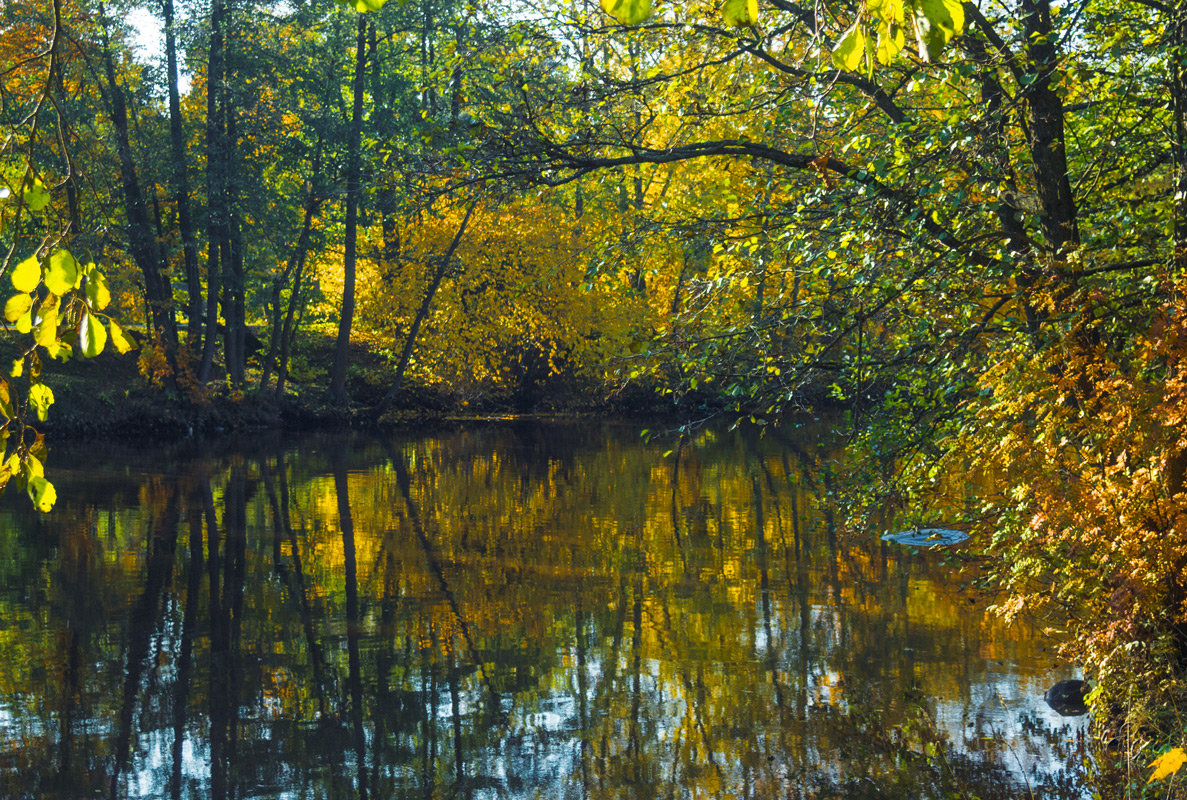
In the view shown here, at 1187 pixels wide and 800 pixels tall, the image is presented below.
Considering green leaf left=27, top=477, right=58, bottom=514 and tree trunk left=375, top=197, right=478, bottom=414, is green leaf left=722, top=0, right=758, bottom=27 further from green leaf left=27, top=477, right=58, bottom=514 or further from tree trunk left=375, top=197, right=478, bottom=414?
tree trunk left=375, top=197, right=478, bottom=414

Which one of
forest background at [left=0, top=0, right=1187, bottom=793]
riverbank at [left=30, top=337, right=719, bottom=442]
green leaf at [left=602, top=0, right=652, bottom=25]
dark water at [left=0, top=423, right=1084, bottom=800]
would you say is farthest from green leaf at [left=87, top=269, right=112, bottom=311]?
riverbank at [left=30, top=337, right=719, bottom=442]

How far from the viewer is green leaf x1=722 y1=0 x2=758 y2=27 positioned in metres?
2.22

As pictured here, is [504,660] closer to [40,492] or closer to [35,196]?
[40,492]

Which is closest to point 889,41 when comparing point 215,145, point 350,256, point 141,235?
point 215,145

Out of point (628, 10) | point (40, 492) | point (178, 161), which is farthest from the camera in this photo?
point (178, 161)

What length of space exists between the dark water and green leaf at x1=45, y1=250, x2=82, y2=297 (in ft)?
14.4

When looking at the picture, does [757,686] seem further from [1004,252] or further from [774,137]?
[774,137]

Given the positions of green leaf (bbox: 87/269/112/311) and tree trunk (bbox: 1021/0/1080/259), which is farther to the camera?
tree trunk (bbox: 1021/0/1080/259)

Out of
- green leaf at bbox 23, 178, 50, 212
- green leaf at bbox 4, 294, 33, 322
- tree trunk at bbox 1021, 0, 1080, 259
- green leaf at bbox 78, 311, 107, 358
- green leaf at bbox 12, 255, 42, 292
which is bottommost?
green leaf at bbox 78, 311, 107, 358

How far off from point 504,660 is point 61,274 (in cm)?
664

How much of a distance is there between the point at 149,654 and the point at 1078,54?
766 centimetres

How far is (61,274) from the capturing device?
2.32 metres

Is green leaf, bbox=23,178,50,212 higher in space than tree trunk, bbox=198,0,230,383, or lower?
lower

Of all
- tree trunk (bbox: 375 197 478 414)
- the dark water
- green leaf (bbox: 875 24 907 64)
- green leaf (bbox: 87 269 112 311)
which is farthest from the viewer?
tree trunk (bbox: 375 197 478 414)
